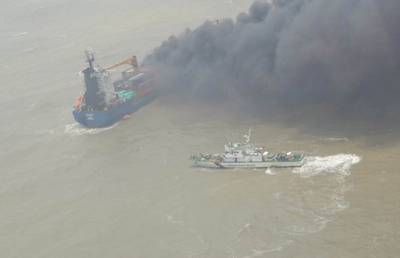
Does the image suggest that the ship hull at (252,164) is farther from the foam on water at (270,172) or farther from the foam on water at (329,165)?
the foam on water at (329,165)

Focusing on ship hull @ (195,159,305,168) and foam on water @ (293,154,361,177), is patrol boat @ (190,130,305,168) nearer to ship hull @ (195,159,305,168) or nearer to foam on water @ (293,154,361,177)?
ship hull @ (195,159,305,168)

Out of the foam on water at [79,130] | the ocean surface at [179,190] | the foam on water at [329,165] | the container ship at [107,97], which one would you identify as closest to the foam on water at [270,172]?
the ocean surface at [179,190]

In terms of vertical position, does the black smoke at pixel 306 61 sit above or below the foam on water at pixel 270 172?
above

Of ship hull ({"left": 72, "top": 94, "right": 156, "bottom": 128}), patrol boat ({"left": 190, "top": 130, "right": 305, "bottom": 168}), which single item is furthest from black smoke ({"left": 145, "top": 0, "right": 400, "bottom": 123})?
patrol boat ({"left": 190, "top": 130, "right": 305, "bottom": 168})

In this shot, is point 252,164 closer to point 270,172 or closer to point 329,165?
point 270,172

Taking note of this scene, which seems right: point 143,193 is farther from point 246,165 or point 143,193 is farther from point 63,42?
point 63,42

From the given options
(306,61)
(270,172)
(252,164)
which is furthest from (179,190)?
(306,61)
